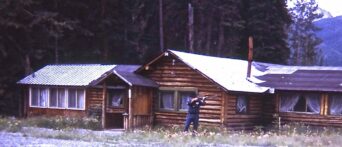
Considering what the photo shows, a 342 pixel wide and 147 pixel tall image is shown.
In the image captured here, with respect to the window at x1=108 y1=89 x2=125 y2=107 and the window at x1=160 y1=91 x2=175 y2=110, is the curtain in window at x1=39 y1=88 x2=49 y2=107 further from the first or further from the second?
the window at x1=160 y1=91 x2=175 y2=110

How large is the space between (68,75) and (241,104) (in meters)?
10.3

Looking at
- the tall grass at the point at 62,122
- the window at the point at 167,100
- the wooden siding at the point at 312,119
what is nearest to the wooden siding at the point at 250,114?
the wooden siding at the point at 312,119

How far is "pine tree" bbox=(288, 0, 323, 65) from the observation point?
225 feet

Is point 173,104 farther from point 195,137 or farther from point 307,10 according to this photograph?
point 307,10

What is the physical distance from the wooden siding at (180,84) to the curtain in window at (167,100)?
0.93 ft

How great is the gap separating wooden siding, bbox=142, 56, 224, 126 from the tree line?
12.3 metres

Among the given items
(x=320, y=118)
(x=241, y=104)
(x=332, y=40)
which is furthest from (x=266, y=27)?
(x=332, y=40)

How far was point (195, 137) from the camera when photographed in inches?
861

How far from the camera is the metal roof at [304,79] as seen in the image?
28797 millimetres

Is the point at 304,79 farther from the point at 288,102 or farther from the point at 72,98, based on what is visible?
the point at 72,98

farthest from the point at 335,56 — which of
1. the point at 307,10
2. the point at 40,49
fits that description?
the point at 40,49

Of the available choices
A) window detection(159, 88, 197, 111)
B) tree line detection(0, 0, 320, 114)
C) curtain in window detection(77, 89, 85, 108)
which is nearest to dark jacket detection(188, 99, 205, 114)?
window detection(159, 88, 197, 111)

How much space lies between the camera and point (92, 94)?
3253 centimetres

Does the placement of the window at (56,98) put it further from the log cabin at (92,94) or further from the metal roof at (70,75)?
the metal roof at (70,75)
